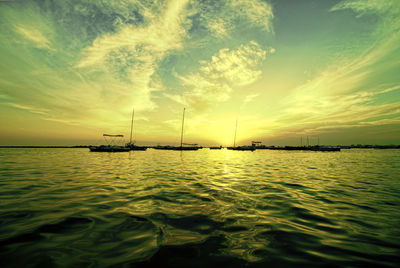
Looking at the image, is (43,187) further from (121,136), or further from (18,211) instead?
(121,136)

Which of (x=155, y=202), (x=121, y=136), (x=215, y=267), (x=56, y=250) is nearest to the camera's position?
(x=215, y=267)

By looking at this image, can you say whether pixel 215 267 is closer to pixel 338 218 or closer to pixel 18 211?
pixel 338 218

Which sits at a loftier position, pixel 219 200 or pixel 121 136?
pixel 121 136

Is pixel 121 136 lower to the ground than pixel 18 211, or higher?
higher

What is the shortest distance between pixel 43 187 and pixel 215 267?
9.90m

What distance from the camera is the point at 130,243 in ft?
10.9

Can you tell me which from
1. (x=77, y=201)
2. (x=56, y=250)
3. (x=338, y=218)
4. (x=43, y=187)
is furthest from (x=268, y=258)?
(x=43, y=187)

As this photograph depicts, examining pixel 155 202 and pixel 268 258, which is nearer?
pixel 268 258

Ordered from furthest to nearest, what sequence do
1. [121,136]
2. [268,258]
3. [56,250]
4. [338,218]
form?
[121,136] < [338,218] < [56,250] < [268,258]

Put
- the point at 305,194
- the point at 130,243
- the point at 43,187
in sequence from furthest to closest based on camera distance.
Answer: the point at 43,187, the point at 305,194, the point at 130,243

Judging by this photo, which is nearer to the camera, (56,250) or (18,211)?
(56,250)

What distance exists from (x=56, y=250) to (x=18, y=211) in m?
3.55

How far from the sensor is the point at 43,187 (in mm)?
8148

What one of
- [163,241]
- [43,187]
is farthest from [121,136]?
[163,241]
